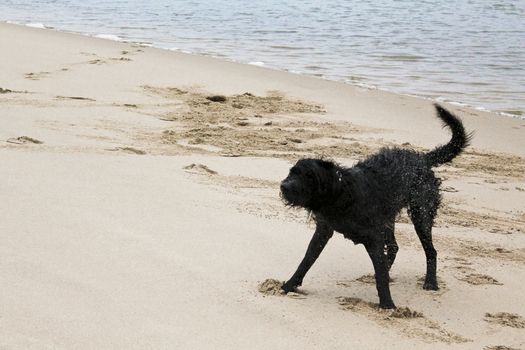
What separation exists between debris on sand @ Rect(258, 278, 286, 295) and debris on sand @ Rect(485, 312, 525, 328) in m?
1.23

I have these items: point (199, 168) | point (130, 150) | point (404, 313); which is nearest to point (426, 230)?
point (404, 313)

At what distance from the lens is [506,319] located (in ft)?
14.3

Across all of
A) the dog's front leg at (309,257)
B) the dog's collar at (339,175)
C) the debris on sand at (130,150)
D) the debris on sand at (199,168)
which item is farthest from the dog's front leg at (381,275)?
the debris on sand at (130,150)

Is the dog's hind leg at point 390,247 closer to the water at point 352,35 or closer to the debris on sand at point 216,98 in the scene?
the debris on sand at point 216,98

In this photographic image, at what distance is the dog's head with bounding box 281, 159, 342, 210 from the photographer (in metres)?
4.02

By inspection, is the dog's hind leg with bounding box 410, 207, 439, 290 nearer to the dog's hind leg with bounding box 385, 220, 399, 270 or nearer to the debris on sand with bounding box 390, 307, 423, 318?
the dog's hind leg with bounding box 385, 220, 399, 270

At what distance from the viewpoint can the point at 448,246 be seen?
5.56 meters

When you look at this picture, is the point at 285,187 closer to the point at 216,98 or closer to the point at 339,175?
the point at 339,175

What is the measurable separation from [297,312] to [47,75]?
286 inches

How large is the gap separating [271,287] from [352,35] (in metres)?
13.9

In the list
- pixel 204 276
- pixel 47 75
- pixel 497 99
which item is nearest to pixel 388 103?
pixel 497 99

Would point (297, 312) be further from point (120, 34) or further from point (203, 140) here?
point (120, 34)

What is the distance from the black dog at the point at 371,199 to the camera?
4.11 metres

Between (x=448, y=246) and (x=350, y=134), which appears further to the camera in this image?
(x=350, y=134)
